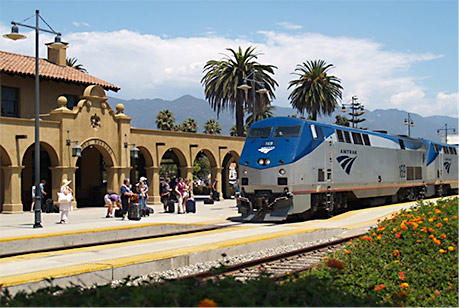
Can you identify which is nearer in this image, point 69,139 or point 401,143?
point 69,139

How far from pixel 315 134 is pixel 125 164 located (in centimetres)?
1427

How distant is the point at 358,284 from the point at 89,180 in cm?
2773

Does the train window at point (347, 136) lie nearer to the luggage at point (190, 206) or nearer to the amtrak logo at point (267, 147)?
the amtrak logo at point (267, 147)

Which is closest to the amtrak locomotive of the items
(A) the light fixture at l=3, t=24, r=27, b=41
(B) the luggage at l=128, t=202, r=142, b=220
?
(B) the luggage at l=128, t=202, r=142, b=220

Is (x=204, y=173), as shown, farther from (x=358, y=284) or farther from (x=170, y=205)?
(x=358, y=284)

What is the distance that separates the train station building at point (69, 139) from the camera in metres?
27.0

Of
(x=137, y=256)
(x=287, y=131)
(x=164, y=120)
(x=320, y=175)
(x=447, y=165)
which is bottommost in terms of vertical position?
(x=137, y=256)

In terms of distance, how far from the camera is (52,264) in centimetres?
1198

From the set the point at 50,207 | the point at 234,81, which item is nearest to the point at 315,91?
the point at 234,81

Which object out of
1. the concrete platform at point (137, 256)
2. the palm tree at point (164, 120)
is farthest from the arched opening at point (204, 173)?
the concrete platform at point (137, 256)

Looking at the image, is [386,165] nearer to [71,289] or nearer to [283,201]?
[283,201]

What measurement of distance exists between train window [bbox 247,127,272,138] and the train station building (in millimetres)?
9744

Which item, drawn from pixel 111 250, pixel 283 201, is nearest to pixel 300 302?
pixel 111 250

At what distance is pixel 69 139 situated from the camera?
2869 cm
